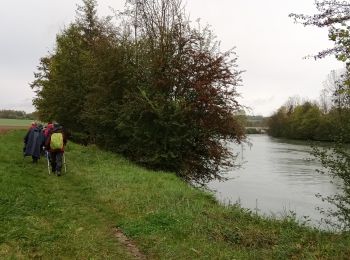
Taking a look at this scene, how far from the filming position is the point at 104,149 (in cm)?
2398

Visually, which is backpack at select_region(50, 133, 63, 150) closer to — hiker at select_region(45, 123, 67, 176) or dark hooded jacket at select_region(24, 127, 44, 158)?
hiker at select_region(45, 123, 67, 176)

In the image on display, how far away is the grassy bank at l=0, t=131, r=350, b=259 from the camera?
7250 mm

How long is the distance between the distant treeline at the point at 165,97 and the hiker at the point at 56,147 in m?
5.61

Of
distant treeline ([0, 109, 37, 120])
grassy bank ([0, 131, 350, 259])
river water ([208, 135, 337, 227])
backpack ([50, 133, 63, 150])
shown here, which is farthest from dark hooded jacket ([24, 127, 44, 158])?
distant treeline ([0, 109, 37, 120])

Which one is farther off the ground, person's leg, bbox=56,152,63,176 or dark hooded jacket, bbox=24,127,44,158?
dark hooded jacket, bbox=24,127,44,158

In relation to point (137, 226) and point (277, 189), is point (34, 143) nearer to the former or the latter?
point (137, 226)

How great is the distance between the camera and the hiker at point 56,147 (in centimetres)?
1477

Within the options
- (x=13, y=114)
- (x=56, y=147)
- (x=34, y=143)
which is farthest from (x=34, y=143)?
(x=13, y=114)

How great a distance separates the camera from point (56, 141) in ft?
48.9

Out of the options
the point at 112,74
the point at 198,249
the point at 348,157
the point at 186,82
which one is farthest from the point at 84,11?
the point at 198,249

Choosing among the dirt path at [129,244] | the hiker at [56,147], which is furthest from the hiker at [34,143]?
the dirt path at [129,244]

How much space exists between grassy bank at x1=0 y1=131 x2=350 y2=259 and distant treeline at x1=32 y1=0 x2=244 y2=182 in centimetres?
703

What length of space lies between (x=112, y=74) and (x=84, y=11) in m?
15.5

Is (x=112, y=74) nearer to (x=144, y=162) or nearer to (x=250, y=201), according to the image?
(x=144, y=162)
